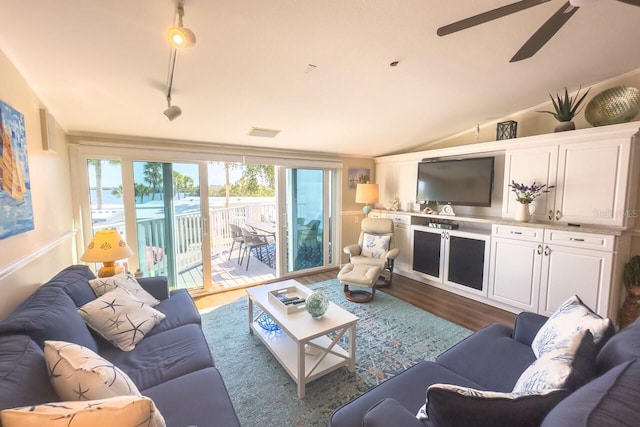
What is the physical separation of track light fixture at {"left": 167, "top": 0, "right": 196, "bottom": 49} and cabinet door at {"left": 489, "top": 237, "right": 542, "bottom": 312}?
3515 millimetres

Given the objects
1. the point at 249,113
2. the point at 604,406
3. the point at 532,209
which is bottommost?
the point at 604,406

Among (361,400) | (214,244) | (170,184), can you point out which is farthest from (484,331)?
(214,244)

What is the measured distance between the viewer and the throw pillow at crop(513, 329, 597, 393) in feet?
2.90

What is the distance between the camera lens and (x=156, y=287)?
2367 millimetres

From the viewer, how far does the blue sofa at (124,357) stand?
0.98m

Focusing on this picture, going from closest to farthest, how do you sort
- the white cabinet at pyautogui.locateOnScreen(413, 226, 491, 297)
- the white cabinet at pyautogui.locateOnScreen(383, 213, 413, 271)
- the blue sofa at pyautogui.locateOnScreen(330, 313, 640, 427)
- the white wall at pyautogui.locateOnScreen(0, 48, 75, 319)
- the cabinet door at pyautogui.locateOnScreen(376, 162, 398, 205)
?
the blue sofa at pyautogui.locateOnScreen(330, 313, 640, 427)
the white wall at pyautogui.locateOnScreen(0, 48, 75, 319)
the white cabinet at pyautogui.locateOnScreen(413, 226, 491, 297)
the white cabinet at pyautogui.locateOnScreen(383, 213, 413, 271)
the cabinet door at pyautogui.locateOnScreen(376, 162, 398, 205)

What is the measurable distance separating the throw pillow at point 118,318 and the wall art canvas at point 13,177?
2.00ft

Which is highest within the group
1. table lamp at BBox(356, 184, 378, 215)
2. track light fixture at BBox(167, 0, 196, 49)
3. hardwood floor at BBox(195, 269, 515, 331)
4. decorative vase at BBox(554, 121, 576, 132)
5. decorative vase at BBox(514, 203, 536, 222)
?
track light fixture at BBox(167, 0, 196, 49)

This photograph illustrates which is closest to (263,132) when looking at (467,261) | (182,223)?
(182,223)

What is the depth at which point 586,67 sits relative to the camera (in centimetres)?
239

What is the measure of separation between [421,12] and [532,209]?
8.53 ft

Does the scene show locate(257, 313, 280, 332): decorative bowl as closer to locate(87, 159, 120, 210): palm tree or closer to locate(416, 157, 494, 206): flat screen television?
locate(87, 159, 120, 210): palm tree

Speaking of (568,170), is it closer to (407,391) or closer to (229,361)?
(407,391)

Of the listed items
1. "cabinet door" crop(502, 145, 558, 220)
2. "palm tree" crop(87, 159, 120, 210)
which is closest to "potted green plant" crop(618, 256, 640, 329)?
"cabinet door" crop(502, 145, 558, 220)
